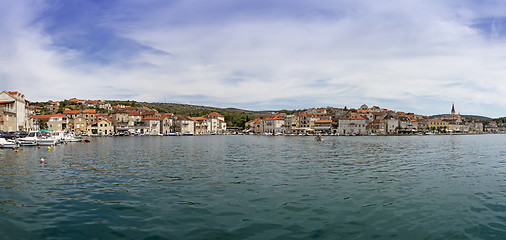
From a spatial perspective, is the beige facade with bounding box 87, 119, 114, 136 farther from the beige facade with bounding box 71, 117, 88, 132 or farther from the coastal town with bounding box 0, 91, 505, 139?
the beige facade with bounding box 71, 117, 88, 132

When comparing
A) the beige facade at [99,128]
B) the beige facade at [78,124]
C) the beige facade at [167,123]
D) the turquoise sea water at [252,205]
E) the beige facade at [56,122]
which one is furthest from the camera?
the beige facade at [167,123]

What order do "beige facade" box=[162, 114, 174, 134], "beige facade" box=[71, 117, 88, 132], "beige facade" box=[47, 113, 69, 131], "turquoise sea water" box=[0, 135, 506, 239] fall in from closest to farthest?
1. "turquoise sea water" box=[0, 135, 506, 239]
2. "beige facade" box=[47, 113, 69, 131]
3. "beige facade" box=[71, 117, 88, 132]
4. "beige facade" box=[162, 114, 174, 134]

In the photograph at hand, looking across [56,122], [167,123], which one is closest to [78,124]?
[56,122]

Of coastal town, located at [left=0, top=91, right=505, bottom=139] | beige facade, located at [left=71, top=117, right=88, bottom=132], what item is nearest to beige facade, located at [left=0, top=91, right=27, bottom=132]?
coastal town, located at [left=0, top=91, right=505, bottom=139]

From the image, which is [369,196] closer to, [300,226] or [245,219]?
[300,226]

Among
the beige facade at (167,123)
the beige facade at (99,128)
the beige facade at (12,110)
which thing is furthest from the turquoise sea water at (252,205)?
the beige facade at (167,123)

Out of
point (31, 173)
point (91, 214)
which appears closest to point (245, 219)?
point (91, 214)

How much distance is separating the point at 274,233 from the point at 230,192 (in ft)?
18.9

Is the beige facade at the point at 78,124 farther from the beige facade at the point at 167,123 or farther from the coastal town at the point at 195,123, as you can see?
the beige facade at the point at 167,123

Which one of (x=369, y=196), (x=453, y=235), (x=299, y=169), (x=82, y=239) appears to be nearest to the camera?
(x=82, y=239)

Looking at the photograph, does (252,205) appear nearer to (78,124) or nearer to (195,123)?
(78,124)

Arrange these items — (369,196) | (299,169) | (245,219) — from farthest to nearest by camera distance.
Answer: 1. (299,169)
2. (369,196)
3. (245,219)

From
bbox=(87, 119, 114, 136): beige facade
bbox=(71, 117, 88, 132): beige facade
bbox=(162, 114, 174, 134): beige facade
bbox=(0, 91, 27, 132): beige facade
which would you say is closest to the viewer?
bbox=(0, 91, 27, 132): beige facade

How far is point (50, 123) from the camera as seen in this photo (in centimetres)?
12606
